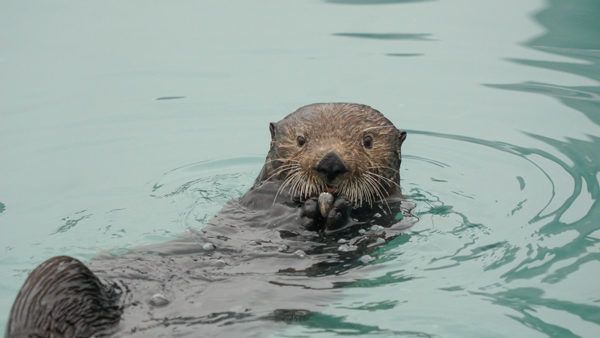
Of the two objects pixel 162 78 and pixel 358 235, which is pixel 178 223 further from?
pixel 162 78

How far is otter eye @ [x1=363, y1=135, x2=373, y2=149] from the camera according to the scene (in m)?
6.01

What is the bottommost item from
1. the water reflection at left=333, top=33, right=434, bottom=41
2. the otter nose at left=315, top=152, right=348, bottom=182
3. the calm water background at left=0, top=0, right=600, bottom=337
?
the calm water background at left=0, top=0, right=600, bottom=337

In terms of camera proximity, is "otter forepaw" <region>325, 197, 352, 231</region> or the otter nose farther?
the otter nose

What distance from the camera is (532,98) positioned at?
28.8ft

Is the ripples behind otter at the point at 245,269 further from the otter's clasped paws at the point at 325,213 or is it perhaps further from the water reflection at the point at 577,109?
the water reflection at the point at 577,109

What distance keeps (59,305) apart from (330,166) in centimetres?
195

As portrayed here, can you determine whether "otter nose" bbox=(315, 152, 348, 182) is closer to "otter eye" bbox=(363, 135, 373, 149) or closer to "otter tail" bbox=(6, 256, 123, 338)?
"otter eye" bbox=(363, 135, 373, 149)

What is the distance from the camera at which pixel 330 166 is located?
5.60m

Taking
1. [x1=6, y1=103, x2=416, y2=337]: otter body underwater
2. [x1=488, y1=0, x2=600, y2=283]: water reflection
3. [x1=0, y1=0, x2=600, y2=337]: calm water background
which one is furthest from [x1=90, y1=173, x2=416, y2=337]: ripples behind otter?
[x1=488, y1=0, x2=600, y2=283]: water reflection

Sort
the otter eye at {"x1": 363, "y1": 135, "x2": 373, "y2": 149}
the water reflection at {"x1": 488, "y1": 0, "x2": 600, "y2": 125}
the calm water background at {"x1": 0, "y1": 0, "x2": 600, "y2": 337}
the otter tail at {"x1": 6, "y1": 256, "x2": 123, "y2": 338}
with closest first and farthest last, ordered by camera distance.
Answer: the otter tail at {"x1": 6, "y1": 256, "x2": 123, "y2": 338}
the calm water background at {"x1": 0, "y1": 0, "x2": 600, "y2": 337}
the otter eye at {"x1": 363, "y1": 135, "x2": 373, "y2": 149}
the water reflection at {"x1": 488, "y1": 0, "x2": 600, "y2": 125}

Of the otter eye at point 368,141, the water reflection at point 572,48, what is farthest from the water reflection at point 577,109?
the otter eye at point 368,141

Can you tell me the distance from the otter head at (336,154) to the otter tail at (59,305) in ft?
5.78

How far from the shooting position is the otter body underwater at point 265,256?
13.5 ft

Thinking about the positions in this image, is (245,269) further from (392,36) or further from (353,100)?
(392,36)
